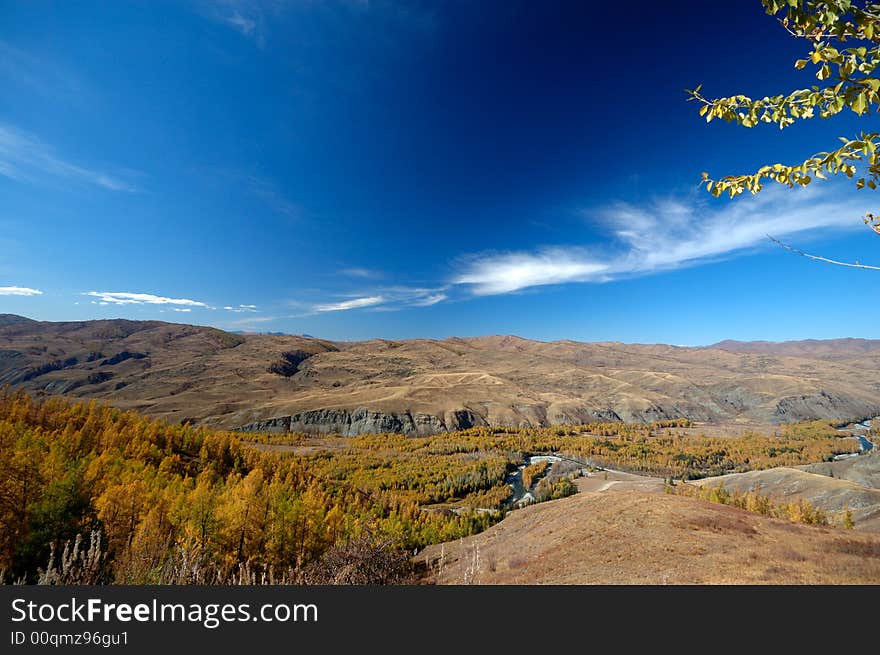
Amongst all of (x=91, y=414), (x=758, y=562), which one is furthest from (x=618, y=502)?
(x=91, y=414)

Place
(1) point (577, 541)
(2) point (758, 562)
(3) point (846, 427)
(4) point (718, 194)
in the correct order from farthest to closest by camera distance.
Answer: (3) point (846, 427)
(1) point (577, 541)
(2) point (758, 562)
(4) point (718, 194)

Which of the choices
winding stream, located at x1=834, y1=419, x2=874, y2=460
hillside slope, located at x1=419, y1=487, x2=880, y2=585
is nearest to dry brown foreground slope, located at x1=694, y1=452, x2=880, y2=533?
hillside slope, located at x1=419, y1=487, x2=880, y2=585

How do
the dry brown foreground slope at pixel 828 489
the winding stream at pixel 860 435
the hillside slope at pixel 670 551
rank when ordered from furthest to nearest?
the winding stream at pixel 860 435, the dry brown foreground slope at pixel 828 489, the hillside slope at pixel 670 551

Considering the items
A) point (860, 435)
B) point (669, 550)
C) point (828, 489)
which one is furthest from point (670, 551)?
point (860, 435)

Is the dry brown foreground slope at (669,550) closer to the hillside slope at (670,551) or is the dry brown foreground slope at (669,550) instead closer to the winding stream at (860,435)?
the hillside slope at (670,551)

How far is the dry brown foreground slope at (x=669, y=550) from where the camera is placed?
15.1 meters

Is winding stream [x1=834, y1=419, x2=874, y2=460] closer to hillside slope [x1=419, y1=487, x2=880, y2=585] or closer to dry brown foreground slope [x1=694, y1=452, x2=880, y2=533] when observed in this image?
dry brown foreground slope [x1=694, y1=452, x2=880, y2=533]

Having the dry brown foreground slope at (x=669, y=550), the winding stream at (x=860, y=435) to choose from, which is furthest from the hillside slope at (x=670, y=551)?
the winding stream at (x=860, y=435)

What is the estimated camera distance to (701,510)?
25.8 meters

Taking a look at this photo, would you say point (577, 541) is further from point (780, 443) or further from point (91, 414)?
point (780, 443)

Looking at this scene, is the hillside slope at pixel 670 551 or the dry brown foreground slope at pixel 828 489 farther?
the dry brown foreground slope at pixel 828 489

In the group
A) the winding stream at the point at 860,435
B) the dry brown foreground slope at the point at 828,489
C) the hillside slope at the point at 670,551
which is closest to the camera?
the hillside slope at the point at 670,551

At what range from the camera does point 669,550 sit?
1930 centimetres

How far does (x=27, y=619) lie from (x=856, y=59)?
1160cm
